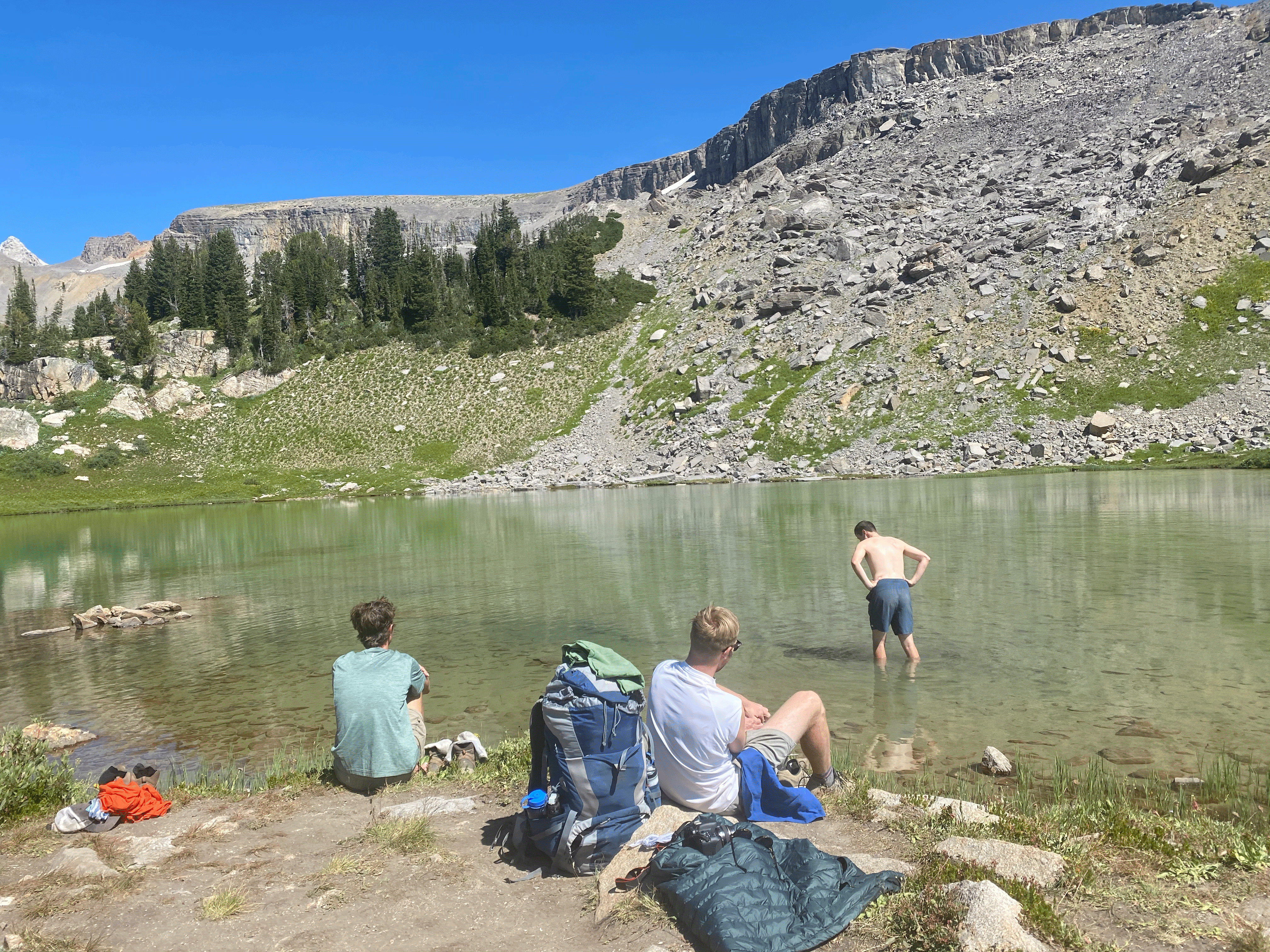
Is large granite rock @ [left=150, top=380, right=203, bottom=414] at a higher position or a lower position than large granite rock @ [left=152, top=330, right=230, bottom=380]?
lower

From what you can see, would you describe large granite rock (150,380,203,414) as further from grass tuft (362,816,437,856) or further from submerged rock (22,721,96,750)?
grass tuft (362,816,437,856)

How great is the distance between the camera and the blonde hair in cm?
666

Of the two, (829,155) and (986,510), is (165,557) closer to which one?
(986,510)

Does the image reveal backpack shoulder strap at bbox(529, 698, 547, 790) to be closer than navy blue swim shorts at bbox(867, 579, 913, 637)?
Yes

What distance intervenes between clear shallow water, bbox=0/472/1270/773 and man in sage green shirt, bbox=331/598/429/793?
8.50 feet

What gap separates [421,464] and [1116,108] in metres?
107

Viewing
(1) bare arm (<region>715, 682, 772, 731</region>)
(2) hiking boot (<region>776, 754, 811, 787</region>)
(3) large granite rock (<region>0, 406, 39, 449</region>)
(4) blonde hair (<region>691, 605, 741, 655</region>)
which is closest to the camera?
(4) blonde hair (<region>691, 605, 741, 655</region>)

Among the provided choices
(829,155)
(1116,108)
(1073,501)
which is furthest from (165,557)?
(829,155)

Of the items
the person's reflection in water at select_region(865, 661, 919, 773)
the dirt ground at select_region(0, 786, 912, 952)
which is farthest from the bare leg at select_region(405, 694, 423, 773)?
the person's reflection in water at select_region(865, 661, 919, 773)

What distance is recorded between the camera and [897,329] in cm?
8544

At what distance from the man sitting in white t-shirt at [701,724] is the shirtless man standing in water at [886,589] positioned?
723cm

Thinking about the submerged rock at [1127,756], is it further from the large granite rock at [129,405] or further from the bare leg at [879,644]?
the large granite rock at [129,405]

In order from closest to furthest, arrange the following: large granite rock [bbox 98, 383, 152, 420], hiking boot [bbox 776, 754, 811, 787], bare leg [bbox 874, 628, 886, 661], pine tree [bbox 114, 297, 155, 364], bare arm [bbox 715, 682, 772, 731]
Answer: bare arm [bbox 715, 682, 772, 731]
hiking boot [bbox 776, 754, 811, 787]
bare leg [bbox 874, 628, 886, 661]
large granite rock [bbox 98, 383, 152, 420]
pine tree [bbox 114, 297, 155, 364]

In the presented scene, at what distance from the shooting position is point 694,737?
6746mm
